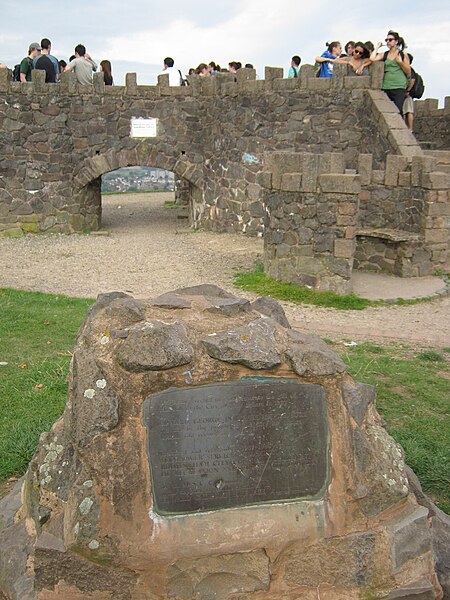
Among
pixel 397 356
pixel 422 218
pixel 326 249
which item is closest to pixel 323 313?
pixel 326 249

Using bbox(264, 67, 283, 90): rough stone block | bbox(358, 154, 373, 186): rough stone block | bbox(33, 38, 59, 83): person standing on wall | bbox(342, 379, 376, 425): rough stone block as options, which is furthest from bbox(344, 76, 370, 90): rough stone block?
bbox(342, 379, 376, 425): rough stone block

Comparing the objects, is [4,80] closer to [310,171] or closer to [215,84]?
[215,84]

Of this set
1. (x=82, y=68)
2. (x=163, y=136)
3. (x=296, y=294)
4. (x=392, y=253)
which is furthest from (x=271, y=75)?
(x=296, y=294)

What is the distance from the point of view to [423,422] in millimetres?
5645

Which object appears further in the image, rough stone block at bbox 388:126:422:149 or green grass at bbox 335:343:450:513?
rough stone block at bbox 388:126:422:149

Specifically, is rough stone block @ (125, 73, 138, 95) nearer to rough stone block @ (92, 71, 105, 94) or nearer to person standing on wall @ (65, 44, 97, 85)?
rough stone block @ (92, 71, 105, 94)

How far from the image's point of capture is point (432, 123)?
1719 cm

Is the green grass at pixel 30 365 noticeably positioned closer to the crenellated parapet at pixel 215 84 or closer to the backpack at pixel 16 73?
the crenellated parapet at pixel 215 84

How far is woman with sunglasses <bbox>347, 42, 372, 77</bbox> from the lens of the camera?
566 inches

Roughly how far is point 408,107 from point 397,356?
849 centimetres

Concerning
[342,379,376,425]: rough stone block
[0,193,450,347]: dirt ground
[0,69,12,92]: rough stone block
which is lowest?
[0,193,450,347]: dirt ground

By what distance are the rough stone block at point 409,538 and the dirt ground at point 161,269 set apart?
4.81m

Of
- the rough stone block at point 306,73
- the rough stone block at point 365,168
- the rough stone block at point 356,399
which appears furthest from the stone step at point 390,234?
the rough stone block at point 356,399

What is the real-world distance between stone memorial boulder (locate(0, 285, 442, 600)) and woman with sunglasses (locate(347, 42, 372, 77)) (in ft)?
39.5
